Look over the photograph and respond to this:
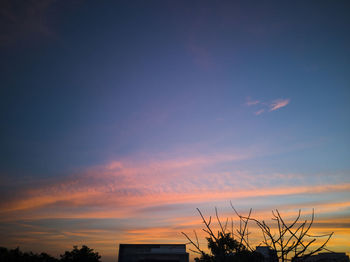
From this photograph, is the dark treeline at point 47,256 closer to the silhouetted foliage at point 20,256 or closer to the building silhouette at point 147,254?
the silhouetted foliage at point 20,256


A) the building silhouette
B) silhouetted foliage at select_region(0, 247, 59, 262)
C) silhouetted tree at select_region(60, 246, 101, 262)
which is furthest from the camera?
silhouetted tree at select_region(60, 246, 101, 262)

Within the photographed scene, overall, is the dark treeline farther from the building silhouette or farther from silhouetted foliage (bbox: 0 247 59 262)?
the building silhouette

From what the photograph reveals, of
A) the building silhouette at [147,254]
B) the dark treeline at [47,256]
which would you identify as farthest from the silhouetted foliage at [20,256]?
the building silhouette at [147,254]

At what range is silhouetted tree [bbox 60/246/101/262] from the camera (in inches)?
1619

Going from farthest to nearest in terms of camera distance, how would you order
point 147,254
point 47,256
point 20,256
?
point 47,256 → point 20,256 → point 147,254

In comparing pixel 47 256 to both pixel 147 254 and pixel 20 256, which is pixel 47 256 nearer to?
pixel 20 256

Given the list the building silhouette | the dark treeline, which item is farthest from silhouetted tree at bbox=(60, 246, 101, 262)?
the building silhouette

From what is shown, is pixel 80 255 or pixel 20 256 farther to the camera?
pixel 80 255

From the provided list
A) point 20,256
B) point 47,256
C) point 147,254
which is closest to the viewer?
point 147,254

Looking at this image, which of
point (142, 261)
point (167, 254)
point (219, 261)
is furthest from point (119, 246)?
point (219, 261)

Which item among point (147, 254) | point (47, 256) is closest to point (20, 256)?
point (47, 256)

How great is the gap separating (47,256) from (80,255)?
5.58 m

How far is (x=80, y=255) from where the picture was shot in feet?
137

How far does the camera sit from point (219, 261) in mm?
5523
